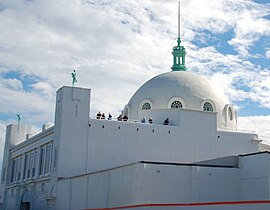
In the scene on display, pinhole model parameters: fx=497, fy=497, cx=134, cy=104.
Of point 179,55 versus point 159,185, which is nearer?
point 159,185

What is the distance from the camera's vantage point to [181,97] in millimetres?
40719

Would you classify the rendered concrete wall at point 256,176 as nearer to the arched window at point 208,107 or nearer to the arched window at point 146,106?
the arched window at point 208,107

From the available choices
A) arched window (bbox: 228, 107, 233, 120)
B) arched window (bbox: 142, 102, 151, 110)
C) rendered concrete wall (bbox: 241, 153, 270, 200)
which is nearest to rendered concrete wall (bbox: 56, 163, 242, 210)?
rendered concrete wall (bbox: 241, 153, 270, 200)

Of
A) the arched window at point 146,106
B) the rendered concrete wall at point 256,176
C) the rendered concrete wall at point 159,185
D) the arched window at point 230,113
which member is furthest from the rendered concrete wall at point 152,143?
the rendered concrete wall at point 256,176

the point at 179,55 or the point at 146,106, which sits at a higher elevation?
the point at 179,55

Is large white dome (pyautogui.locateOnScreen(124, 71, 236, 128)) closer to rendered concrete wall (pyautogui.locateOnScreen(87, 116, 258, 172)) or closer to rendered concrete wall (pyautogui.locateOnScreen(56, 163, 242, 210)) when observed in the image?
rendered concrete wall (pyautogui.locateOnScreen(87, 116, 258, 172))

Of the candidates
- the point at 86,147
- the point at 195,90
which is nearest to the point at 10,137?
the point at 86,147

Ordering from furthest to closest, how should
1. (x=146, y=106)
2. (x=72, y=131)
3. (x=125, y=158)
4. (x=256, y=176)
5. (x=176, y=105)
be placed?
(x=146, y=106) < (x=176, y=105) < (x=125, y=158) < (x=72, y=131) < (x=256, y=176)

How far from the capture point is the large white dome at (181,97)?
133 feet

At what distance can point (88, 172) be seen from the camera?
35.0 m

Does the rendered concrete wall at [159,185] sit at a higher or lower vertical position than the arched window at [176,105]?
lower

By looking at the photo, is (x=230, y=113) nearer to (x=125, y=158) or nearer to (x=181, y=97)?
(x=181, y=97)

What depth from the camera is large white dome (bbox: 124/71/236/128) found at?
40688 millimetres

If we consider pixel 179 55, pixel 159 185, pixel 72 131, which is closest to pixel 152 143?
pixel 72 131
